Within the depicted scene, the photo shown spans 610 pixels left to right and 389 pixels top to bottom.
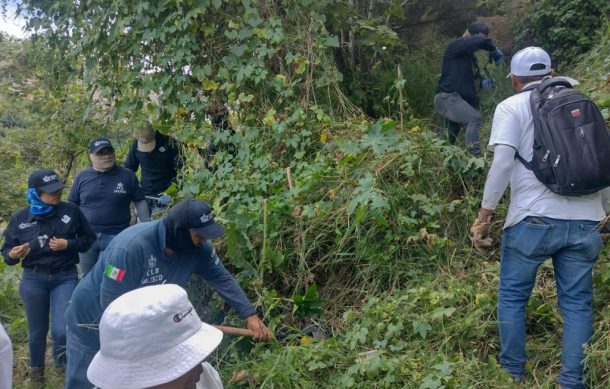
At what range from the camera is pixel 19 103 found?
33.5ft

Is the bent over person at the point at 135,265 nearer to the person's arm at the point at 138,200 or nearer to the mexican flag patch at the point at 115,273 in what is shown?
the mexican flag patch at the point at 115,273

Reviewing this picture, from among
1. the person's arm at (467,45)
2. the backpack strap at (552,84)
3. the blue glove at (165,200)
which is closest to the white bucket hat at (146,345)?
the backpack strap at (552,84)

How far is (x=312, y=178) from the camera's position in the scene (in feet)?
17.8

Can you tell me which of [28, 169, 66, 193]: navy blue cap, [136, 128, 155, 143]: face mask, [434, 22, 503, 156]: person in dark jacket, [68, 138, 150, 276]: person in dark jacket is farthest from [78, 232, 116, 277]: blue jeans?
[434, 22, 503, 156]: person in dark jacket

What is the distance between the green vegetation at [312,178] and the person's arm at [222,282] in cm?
38

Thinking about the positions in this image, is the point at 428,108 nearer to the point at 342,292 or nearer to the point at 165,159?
the point at 165,159

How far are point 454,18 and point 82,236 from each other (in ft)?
23.4

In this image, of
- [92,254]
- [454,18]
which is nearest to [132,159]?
[92,254]

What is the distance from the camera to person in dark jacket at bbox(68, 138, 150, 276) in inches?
239

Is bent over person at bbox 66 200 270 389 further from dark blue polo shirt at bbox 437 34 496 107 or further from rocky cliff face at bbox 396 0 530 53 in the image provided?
rocky cliff face at bbox 396 0 530 53

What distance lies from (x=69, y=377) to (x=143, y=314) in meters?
2.19

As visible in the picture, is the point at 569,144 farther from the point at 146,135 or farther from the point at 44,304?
the point at 146,135

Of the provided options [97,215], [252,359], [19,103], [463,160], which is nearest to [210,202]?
[97,215]

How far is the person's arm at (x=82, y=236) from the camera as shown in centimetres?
539
